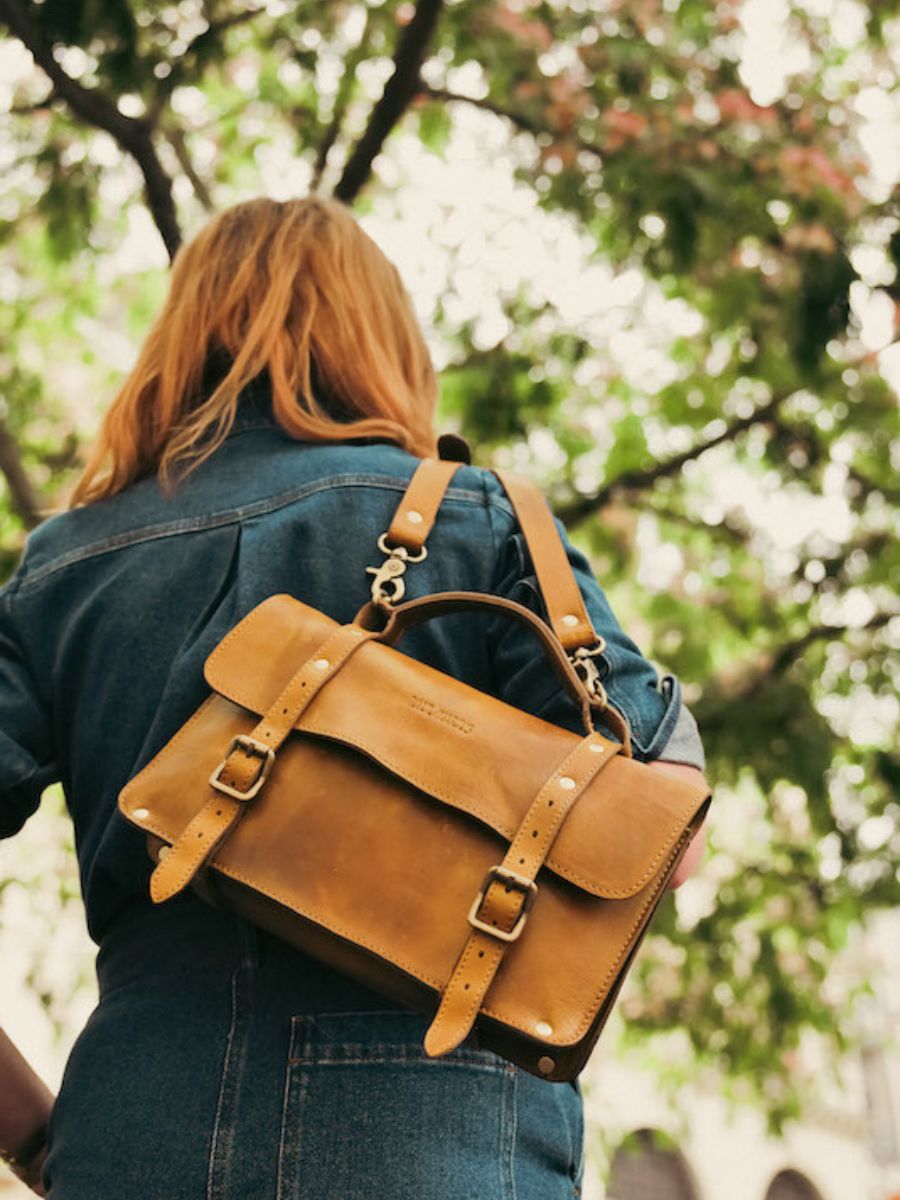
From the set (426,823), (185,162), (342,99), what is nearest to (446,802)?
(426,823)

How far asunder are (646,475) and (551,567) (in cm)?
350

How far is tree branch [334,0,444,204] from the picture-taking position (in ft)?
12.5

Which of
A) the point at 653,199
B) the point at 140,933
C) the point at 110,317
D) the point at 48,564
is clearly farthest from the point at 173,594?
the point at 110,317

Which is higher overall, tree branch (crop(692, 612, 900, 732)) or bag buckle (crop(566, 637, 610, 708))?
bag buckle (crop(566, 637, 610, 708))

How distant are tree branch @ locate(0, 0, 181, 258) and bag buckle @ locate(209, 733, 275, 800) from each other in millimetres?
2801

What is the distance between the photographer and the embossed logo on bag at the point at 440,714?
1449mm

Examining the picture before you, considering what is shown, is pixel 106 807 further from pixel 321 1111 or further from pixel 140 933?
pixel 321 1111

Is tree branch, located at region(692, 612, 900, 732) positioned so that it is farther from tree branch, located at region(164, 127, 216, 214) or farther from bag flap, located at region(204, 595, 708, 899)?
bag flap, located at region(204, 595, 708, 899)

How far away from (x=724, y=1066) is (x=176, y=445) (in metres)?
4.52

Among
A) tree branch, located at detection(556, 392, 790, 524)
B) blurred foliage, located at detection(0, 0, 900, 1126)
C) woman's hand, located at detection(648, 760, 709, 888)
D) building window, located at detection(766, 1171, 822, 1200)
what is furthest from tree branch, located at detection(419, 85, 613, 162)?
building window, located at detection(766, 1171, 822, 1200)

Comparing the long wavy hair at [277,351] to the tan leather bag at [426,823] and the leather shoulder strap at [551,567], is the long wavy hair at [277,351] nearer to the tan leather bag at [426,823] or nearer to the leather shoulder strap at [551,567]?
the leather shoulder strap at [551,567]

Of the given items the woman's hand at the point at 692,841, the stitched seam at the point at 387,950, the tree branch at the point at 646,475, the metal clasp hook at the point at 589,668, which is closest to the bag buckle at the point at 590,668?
the metal clasp hook at the point at 589,668

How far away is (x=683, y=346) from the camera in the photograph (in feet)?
18.4

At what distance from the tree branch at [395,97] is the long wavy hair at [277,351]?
205 cm
